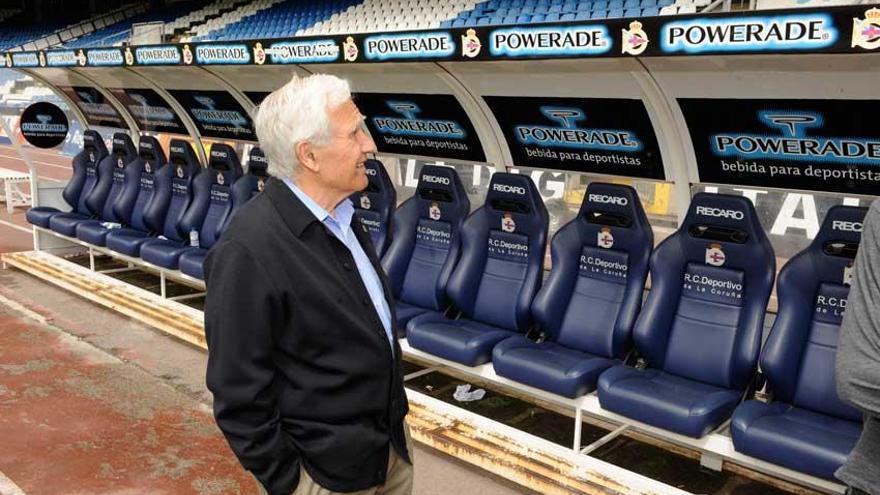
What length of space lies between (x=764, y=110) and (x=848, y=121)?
13.3 inches

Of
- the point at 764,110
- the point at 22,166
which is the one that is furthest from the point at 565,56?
the point at 22,166

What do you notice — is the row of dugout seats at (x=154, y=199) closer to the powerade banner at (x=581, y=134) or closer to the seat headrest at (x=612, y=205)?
the powerade banner at (x=581, y=134)

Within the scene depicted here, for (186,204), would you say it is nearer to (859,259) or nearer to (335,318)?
(335,318)

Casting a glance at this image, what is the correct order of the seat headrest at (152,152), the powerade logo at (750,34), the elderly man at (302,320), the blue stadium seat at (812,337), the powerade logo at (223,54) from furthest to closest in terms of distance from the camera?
the seat headrest at (152,152)
the powerade logo at (223,54)
the blue stadium seat at (812,337)
the powerade logo at (750,34)
the elderly man at (302,320)

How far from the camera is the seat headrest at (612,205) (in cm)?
360

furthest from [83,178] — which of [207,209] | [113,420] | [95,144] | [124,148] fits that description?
[113,420]

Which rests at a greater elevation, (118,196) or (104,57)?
(104,57)

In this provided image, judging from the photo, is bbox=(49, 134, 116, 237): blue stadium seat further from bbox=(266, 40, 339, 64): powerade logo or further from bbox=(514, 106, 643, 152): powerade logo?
bbox=(514, 106, 643, 152): powerade logo

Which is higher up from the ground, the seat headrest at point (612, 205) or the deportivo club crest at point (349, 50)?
the deportivo club crest at point (349, 50)

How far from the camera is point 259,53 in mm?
4672

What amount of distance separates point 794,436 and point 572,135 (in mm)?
2027

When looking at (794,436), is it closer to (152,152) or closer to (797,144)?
(797,144)

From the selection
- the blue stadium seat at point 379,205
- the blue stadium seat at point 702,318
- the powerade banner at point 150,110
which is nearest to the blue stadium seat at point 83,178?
the powerade banner at point 150,110

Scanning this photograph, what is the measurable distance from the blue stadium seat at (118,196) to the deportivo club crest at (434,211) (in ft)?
11.4
